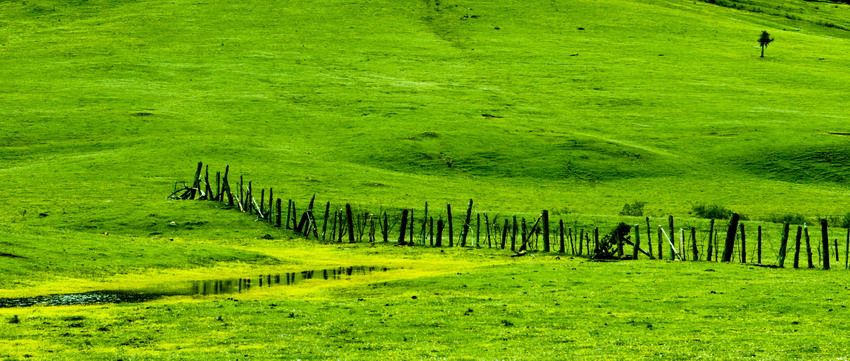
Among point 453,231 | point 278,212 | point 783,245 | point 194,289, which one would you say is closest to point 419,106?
point 453,231

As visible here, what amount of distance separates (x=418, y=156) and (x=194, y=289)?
37832 millimetres

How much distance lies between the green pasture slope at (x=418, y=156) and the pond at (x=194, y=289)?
146 centimetres

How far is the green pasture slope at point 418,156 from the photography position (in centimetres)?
2306

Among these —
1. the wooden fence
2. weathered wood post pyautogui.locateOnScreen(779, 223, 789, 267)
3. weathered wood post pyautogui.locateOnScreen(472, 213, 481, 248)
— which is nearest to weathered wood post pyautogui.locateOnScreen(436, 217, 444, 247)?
the wooden fence

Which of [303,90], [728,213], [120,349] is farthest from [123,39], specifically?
[120,349]

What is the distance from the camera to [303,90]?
88.6 meters

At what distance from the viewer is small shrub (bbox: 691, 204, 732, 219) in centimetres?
5425

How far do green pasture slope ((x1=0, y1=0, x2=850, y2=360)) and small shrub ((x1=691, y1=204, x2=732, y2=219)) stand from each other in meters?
1.30

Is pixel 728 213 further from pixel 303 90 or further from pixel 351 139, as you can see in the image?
pixel 303 90

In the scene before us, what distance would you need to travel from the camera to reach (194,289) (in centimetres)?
3231

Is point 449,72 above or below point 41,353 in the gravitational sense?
above

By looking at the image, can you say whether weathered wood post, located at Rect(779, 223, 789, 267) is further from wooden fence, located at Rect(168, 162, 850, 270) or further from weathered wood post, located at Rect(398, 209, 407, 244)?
weathered wood post, located at Rect(398, 209, 407, 244)

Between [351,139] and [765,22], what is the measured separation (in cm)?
8573

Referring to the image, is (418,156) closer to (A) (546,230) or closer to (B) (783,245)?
(A) (546,230)
